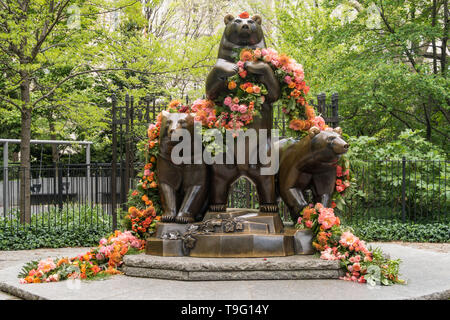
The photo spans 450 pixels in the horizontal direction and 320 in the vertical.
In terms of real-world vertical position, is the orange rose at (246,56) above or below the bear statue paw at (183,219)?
above

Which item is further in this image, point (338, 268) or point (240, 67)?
point (240, 67)

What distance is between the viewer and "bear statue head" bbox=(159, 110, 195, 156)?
17.8 ft

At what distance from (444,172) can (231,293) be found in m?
8.86

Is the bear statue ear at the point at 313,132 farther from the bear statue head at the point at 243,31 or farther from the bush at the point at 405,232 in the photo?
the bush at the point at 405,232

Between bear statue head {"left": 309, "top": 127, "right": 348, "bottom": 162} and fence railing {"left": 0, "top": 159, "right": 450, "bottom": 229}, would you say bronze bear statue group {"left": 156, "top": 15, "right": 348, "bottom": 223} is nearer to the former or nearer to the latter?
bear statue head {"left": 309, "top": 127, "right": 348, "bottom": 162}

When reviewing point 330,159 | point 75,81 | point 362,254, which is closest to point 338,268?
point 362,254

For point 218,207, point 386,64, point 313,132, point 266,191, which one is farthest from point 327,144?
point 386,64

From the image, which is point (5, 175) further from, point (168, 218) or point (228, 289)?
point (228, 289)

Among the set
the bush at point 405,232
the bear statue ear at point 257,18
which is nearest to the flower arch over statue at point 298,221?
the bear statue ear at point 257,18

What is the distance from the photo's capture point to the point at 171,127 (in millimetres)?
5434

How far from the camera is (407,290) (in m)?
4.29

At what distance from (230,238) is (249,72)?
1.93m

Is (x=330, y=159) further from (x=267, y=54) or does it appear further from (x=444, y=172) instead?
(x=444, y=172)

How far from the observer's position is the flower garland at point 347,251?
15.0ft
